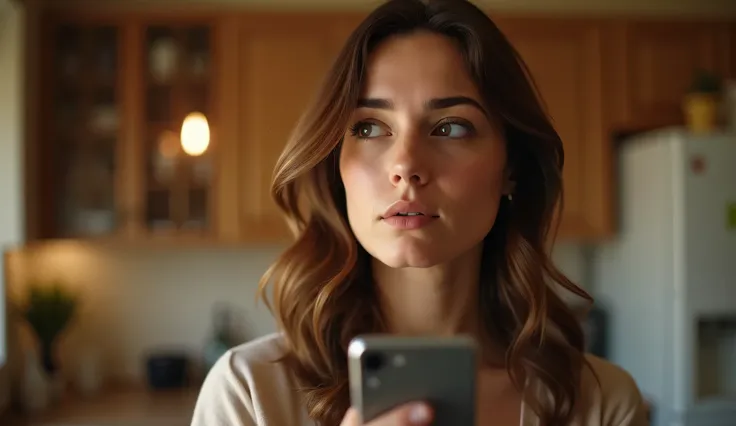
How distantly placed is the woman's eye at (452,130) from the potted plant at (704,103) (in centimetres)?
149

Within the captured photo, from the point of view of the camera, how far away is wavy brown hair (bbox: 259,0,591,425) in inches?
23.3

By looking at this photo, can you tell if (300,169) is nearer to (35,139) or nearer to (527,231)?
(527,231)

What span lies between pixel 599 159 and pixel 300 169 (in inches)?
61.7

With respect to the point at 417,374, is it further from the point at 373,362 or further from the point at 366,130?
the point at 366,130

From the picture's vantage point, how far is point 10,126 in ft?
5.71

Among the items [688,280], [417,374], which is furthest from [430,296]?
[688,280]

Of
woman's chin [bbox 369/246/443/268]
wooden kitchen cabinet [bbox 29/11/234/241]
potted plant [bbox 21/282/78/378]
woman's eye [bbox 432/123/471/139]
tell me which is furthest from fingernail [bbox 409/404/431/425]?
potted plant [bbox 21/282/78/378]

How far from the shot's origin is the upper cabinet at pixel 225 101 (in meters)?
1.88

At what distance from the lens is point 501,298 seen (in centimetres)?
71

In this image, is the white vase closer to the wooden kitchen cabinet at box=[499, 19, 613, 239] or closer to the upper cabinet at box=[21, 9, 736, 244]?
the upper cabinet at box=[21, 9, 736, 244]

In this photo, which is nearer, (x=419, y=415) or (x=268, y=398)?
(x=419, y=415)

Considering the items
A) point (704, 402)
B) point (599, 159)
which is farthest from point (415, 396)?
point (599, 159)

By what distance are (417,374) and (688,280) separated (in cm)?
147

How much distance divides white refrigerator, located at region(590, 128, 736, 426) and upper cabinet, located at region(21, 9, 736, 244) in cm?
25
